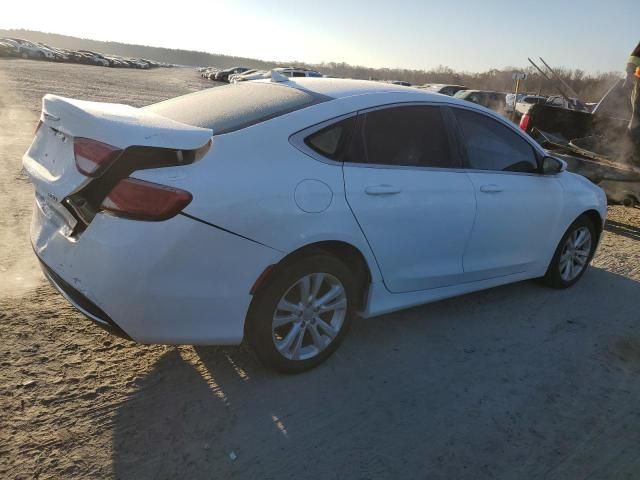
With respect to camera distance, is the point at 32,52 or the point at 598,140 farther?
the point at 32,52

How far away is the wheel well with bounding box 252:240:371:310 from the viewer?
2.83m

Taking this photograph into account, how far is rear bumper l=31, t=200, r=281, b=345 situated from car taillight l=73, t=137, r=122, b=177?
23cm

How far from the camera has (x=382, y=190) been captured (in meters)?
3.19

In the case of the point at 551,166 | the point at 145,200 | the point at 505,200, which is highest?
the point at 551,166

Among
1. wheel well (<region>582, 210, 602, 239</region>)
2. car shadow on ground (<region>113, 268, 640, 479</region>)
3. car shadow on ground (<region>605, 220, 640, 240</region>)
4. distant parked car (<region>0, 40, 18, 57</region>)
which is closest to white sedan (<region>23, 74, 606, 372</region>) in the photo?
car shadow on ground (<region>113, 268, 640, 479</region>)

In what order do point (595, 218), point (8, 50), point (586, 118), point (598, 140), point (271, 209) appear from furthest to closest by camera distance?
point (8, 50) → point (586, 118) → point (598, 140) → point (595, 218) → point (271, 209)

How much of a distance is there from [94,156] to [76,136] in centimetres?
21

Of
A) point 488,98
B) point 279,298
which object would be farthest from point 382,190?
point 488,98

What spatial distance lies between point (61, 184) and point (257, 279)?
1.07 meters

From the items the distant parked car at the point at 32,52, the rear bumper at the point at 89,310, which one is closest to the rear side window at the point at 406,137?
the rear bumper at the point at 89,310

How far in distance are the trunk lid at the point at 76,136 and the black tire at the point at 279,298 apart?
81 cm

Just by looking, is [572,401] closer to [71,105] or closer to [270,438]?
[270,438]

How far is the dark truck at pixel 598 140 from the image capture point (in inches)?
293

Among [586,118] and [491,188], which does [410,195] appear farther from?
[586,118]
